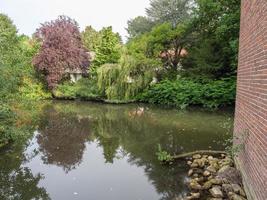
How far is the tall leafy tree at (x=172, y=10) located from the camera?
3528 cm

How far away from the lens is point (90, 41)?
136ft

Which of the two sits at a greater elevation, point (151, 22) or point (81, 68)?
point (151, 22)

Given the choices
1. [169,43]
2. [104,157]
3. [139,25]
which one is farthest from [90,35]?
[104,157]

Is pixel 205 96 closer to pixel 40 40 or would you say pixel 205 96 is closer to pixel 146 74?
pixel 146 74

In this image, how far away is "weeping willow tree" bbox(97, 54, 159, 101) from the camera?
21.8 m

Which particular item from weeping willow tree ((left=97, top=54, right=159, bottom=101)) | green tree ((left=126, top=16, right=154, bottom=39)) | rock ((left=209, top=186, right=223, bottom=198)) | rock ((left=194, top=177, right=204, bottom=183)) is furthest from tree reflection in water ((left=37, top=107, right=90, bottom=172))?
green tree ((left=126, top=16, right=154, bottom=39))

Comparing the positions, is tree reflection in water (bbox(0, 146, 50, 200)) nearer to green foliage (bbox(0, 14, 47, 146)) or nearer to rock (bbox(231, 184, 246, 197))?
green foliage (bbox(0, 14, 47, 146))

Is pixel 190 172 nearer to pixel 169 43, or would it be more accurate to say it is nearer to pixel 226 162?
pixel 226 162

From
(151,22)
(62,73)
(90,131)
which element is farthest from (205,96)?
(151,22)

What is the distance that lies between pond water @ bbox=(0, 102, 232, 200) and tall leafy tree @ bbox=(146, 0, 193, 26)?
21761mm

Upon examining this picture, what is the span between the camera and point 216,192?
19.5 feet

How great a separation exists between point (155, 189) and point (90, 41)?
3652 cm

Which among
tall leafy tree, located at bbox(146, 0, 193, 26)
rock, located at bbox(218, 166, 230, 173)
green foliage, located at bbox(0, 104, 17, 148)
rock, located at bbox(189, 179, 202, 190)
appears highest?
tall leafy tree, located at bbox(146, 0, 193, 26)

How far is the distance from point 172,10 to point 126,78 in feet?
54.6
